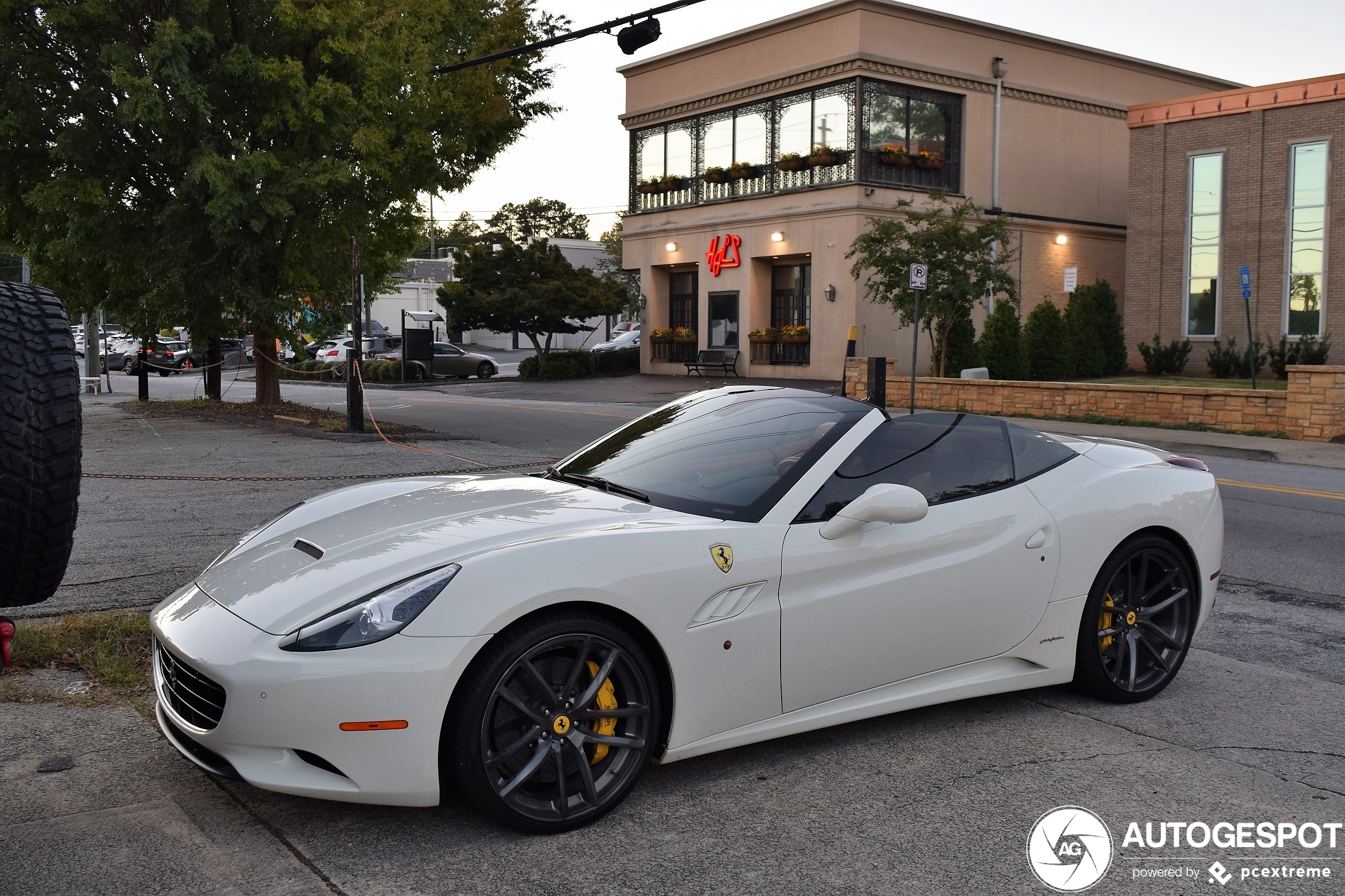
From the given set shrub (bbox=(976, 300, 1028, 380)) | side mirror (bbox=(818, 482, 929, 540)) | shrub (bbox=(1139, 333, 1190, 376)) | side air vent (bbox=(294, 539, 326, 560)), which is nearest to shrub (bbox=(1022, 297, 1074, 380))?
shrub (bbox=(976, 300, 1028, 380))

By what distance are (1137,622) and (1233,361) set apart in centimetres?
2655

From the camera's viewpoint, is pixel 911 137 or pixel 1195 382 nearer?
pixel 1195 382

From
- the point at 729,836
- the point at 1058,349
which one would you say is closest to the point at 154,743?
the point at 729,836

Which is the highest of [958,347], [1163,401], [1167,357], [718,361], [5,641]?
[958,347]

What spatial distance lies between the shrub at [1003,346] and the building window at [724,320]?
9826 millimetres

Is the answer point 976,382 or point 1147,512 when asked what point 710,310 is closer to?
point 976,382

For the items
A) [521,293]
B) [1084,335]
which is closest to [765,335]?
[1084,335]

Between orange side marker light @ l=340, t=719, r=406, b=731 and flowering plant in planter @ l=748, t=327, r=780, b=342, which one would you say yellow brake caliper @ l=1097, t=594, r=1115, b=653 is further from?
flowering plant in planter @ l=748, t=327, r=780, b=342

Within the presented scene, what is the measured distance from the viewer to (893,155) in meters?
32.2

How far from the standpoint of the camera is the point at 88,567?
7004 millimetres

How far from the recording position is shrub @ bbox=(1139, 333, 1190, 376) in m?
30.1

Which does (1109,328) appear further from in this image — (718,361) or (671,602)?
(671,602)

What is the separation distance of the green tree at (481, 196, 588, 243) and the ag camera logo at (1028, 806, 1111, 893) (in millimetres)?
68555

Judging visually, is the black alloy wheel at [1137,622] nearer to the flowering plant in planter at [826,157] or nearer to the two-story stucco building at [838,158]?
the two-story stucco building at [838,158]
